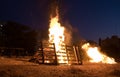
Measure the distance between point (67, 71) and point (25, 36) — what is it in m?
35.6

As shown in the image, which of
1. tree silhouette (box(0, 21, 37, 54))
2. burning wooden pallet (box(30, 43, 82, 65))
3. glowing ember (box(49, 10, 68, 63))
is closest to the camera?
burning wooden pallet (box(30, 43, 82, 65))

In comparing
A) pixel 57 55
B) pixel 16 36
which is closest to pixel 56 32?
pixel 57 55

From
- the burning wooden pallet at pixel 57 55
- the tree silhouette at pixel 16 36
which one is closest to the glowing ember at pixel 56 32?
the burning wooden pallet at pixel 57 55

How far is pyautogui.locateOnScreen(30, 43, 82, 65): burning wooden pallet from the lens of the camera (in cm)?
2642

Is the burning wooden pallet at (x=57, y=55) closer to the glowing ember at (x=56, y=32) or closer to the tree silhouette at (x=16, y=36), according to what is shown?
the glowing ember at (x=56, y=32)

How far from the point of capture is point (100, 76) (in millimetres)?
20969

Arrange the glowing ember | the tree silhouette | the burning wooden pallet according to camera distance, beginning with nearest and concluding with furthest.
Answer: the burning wooden pallet
the glowing ember
the tree silhouette

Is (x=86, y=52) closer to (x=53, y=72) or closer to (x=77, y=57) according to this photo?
(x=77, y=57)

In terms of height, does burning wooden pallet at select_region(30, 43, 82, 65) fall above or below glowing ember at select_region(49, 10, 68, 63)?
below

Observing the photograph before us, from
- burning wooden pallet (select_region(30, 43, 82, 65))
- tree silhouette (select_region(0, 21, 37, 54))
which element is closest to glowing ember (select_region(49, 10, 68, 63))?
burning wooden pallet (select_region(30, 43, 82, 65))

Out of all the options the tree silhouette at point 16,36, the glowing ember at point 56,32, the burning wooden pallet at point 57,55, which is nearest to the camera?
the burning wooden pallet at point 57,55

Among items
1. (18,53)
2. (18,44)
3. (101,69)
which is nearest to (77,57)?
(101,69)

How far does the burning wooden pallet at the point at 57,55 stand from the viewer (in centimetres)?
2642

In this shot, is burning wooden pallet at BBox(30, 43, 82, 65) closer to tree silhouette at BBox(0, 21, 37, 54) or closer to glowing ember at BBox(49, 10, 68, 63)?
A: glowing ember at BBox(49, 10, 68, 63)
